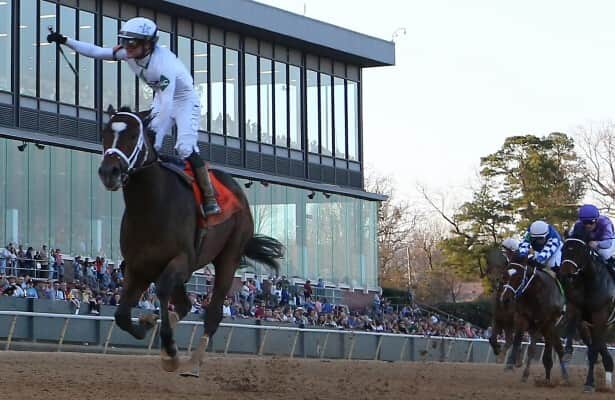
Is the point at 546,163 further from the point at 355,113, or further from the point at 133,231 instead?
the point at 133,231

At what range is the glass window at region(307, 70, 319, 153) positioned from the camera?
42.0 m

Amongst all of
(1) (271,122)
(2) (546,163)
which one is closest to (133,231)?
(1) (271,122)

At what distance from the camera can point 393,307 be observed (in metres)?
40.7

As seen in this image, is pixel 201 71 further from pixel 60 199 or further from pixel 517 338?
pixel 517 338

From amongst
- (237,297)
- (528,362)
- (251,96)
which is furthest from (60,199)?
(528,362)

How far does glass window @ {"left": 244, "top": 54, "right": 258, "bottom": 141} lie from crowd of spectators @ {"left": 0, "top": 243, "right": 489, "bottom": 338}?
5.01m

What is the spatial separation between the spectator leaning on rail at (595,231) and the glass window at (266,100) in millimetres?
24390

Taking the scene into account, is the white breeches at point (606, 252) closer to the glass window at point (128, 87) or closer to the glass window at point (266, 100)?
the glass window at point (128, 87)

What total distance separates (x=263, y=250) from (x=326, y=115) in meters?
29.6

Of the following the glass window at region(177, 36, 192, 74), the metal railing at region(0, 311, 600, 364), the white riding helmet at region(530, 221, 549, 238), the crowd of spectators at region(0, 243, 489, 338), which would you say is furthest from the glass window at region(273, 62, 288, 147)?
the white riding helmet at region(530, 221, 549, 238)

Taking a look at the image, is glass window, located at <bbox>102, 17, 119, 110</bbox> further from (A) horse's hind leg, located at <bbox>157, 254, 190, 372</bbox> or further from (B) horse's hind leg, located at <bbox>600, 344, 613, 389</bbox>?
(A) horse's hind leg, located at <bbox>157, 254, 190, 372</bbox>

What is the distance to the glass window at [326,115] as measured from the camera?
42531 mm

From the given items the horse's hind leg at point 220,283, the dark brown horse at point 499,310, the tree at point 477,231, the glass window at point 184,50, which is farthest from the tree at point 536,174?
the horse's hind leg at point 220,283

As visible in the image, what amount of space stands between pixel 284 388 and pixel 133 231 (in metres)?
3.22
